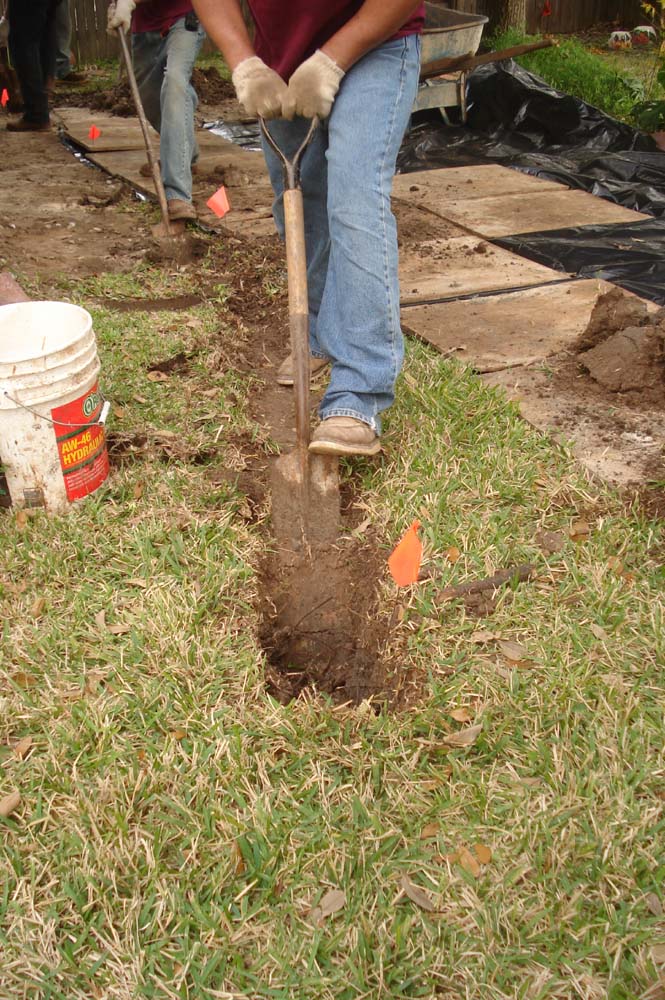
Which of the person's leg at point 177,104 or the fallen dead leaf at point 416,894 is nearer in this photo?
the fallen dead leaf at point 416,894

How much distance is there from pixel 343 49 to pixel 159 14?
3.12 meters

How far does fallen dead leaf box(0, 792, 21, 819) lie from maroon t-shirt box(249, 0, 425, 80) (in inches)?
89.4

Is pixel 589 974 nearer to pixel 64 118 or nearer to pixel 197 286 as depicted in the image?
pixel 197 286

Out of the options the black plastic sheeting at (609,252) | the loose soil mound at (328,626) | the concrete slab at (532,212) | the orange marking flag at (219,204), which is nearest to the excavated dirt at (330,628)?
the loose soil mound at (328,626)

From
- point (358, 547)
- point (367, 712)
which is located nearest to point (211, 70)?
point (358, 547)

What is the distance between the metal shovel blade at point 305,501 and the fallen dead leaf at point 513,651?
641 millimetres

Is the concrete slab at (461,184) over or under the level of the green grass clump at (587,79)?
under

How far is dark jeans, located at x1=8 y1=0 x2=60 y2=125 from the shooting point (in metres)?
7.05

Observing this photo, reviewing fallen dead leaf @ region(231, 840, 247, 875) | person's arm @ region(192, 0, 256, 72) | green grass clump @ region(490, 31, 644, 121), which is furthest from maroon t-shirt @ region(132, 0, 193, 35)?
fallen dead leaf @ region(231, 840, 247, 875)

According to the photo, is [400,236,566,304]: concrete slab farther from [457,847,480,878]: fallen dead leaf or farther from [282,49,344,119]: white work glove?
[457,847,480,878]: fallen dead leaf

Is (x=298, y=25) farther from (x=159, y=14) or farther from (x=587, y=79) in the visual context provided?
(x=587, y=79)

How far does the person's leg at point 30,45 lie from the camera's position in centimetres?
704

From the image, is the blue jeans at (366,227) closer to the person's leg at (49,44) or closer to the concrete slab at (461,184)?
the concrete slab at (461,184)

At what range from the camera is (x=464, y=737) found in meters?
1.93
